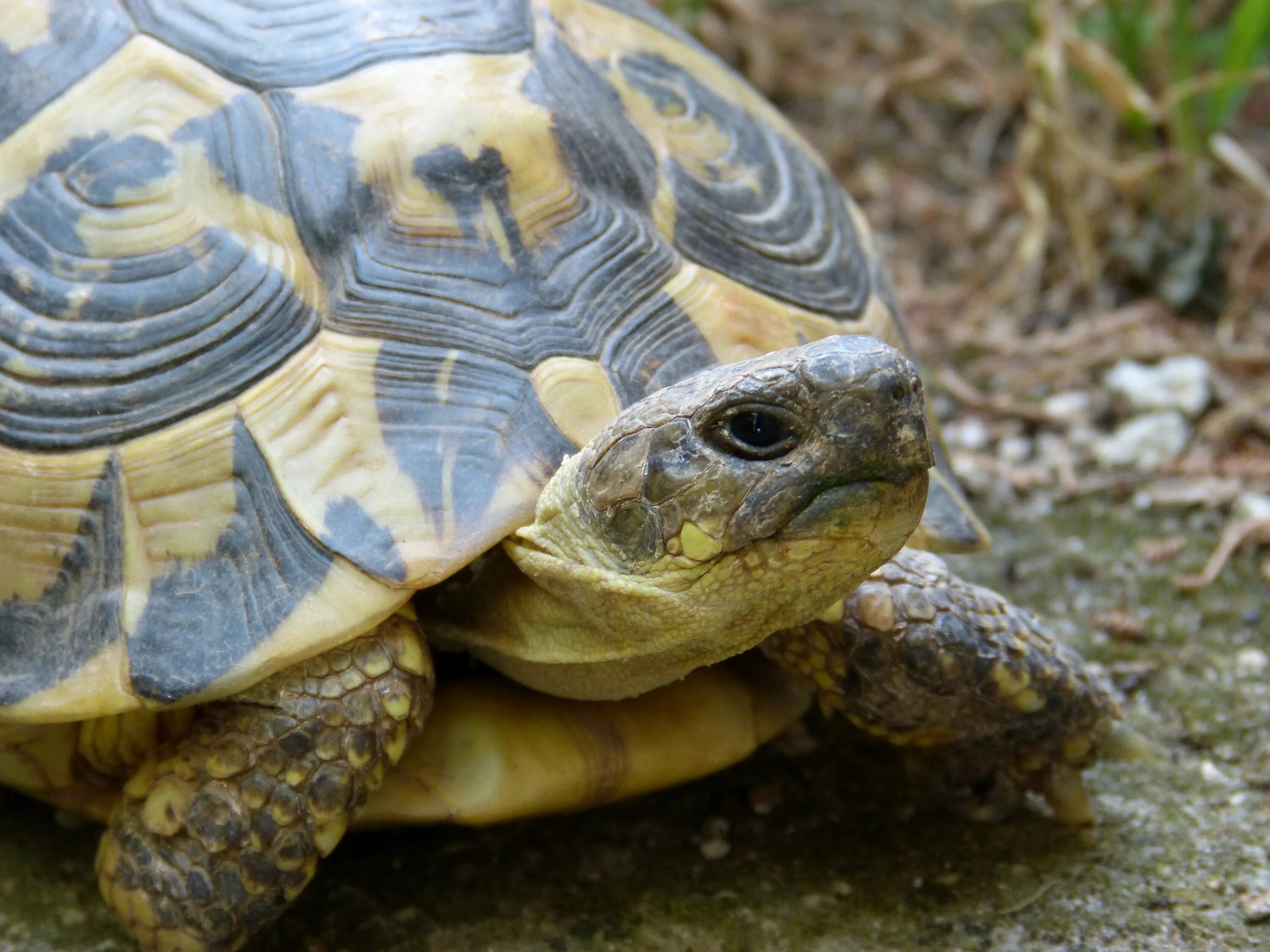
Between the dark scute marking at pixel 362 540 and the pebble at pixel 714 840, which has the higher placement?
the dark scute marking at pixel 362 540

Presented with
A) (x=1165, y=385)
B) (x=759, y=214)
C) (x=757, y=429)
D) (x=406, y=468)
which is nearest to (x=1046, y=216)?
(x=1165, y=385)

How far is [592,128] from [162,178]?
2.29ft

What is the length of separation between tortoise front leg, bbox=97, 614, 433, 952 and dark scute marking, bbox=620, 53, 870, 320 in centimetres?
86

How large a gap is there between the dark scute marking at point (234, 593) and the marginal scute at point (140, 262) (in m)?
0.17

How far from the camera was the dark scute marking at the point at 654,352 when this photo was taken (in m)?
2.09

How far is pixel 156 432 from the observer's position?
6.54 ft

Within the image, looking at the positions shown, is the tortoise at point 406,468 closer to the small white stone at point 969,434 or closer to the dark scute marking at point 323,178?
the dark scute marking at point 323,178

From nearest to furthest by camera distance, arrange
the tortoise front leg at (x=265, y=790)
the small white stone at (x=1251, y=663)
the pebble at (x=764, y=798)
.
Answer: the tortoise front leg at (x=265, y=790), the pebble at (x=764, y=798), the small white stone at (x=1251, y=663)

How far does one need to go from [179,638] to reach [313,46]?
100cm

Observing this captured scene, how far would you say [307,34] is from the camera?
7.40 feet

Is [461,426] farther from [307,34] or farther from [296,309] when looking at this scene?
[307,34]

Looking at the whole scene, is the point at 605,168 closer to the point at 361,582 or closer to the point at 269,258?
the point at 269,258

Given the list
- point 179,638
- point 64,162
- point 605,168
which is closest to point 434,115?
point 605,168

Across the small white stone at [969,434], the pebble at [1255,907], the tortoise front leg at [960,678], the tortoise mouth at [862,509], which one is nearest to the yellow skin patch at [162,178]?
the tortoise mouth at [862,509]
